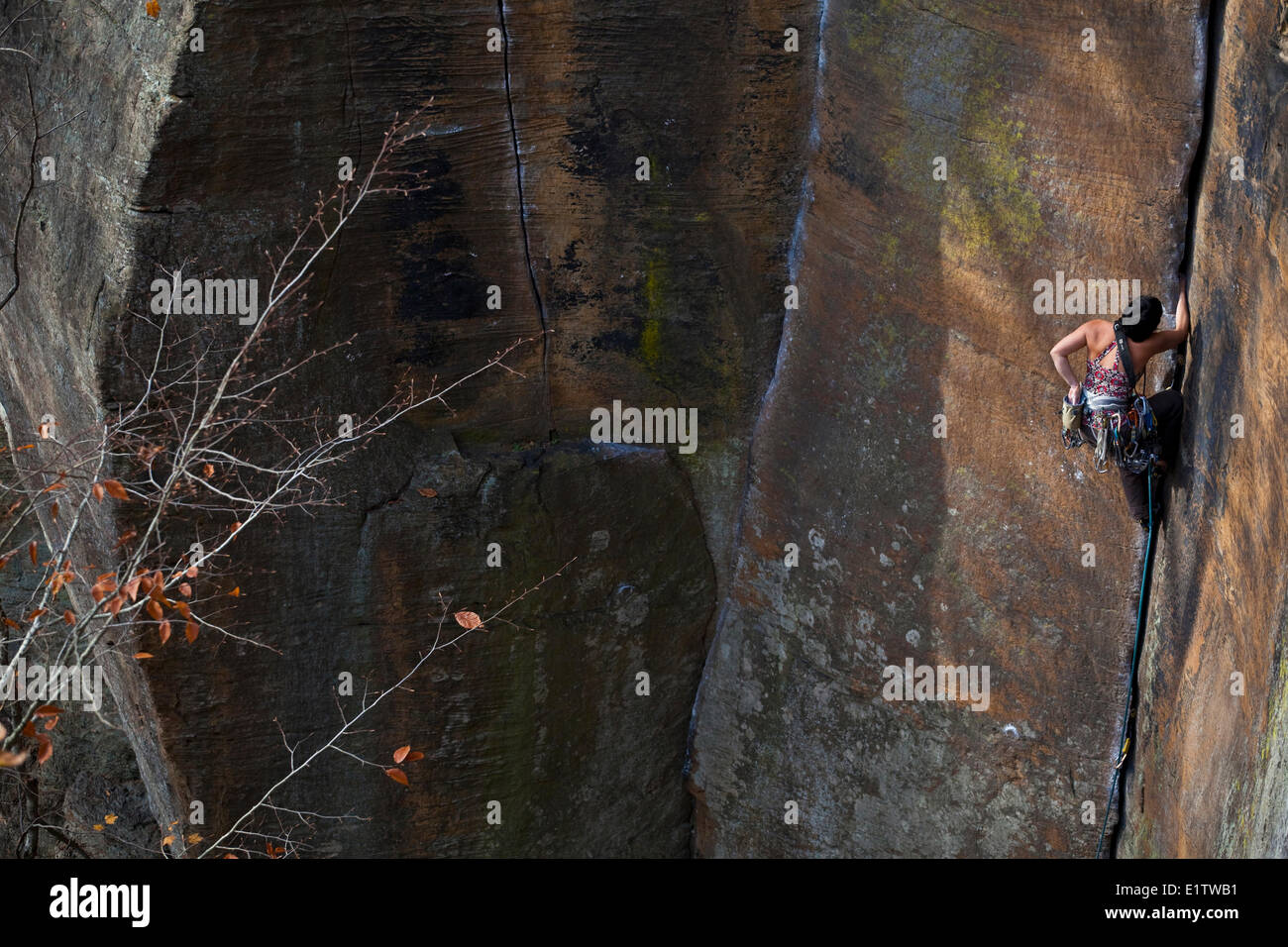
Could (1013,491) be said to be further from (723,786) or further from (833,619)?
(723,786)

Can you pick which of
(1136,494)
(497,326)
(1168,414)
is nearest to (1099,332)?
(1168,414)

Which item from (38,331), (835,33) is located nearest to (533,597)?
(38,331)

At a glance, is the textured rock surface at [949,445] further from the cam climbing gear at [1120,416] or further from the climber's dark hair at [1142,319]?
the cam climbing gear at [1120,416]

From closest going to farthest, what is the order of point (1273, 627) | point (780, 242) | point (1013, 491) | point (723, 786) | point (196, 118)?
1. point (1273, 627)
2. point (196, 118)
3. point (1013, 491)
4. point (780, 242)
5. point (723, 786)

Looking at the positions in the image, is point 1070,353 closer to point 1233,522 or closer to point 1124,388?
point 1124,388

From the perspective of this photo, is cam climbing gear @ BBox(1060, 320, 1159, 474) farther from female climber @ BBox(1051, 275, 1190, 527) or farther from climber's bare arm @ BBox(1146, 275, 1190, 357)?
climber's bare arm @ BBox(1146, 275, 1190, 357)

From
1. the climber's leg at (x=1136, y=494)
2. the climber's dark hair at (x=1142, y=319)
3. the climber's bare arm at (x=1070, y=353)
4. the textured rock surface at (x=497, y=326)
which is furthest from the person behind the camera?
the textured rock surface at (x=497, y=326)

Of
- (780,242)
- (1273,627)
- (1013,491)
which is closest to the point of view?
(1273,627)

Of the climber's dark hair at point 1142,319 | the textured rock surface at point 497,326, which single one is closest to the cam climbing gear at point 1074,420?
the climber's dark hair at point 1142,319
